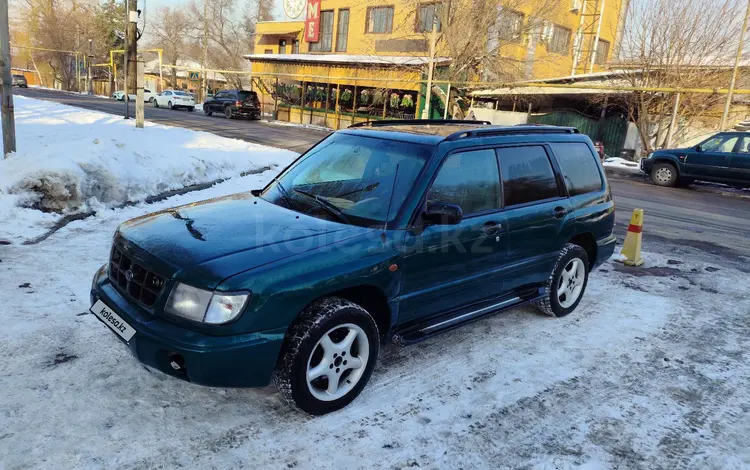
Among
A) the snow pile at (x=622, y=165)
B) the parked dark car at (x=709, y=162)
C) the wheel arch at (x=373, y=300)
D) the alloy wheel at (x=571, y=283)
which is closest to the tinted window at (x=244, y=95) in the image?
the snow pile at (x=622, y=165)

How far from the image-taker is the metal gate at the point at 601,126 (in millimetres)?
23656

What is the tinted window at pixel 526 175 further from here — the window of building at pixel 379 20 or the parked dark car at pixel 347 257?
the window of building at pixel 379 20

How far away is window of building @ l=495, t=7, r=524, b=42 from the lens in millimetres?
26797

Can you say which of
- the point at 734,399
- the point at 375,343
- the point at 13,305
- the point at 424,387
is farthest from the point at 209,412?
the point at 734,399

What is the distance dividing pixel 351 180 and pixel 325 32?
39.1m

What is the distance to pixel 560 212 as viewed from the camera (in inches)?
186

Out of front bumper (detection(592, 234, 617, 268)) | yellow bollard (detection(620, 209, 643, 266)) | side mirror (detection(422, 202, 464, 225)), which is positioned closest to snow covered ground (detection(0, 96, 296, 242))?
side mirror (detection(422, 202, 464, 225))

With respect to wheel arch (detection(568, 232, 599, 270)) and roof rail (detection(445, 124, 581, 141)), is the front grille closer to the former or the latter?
roof rail (detection(445, 124, 581, 141))

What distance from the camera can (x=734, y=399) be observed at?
377cm

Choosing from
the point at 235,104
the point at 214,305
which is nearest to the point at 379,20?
the point at 235,104

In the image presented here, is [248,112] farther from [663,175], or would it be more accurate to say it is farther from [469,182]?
[469,182]

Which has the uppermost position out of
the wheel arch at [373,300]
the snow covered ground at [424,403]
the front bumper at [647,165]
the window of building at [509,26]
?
the window of building at [509,26]

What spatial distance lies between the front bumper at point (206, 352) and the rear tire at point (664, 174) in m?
16.6

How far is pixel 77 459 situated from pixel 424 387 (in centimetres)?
211
